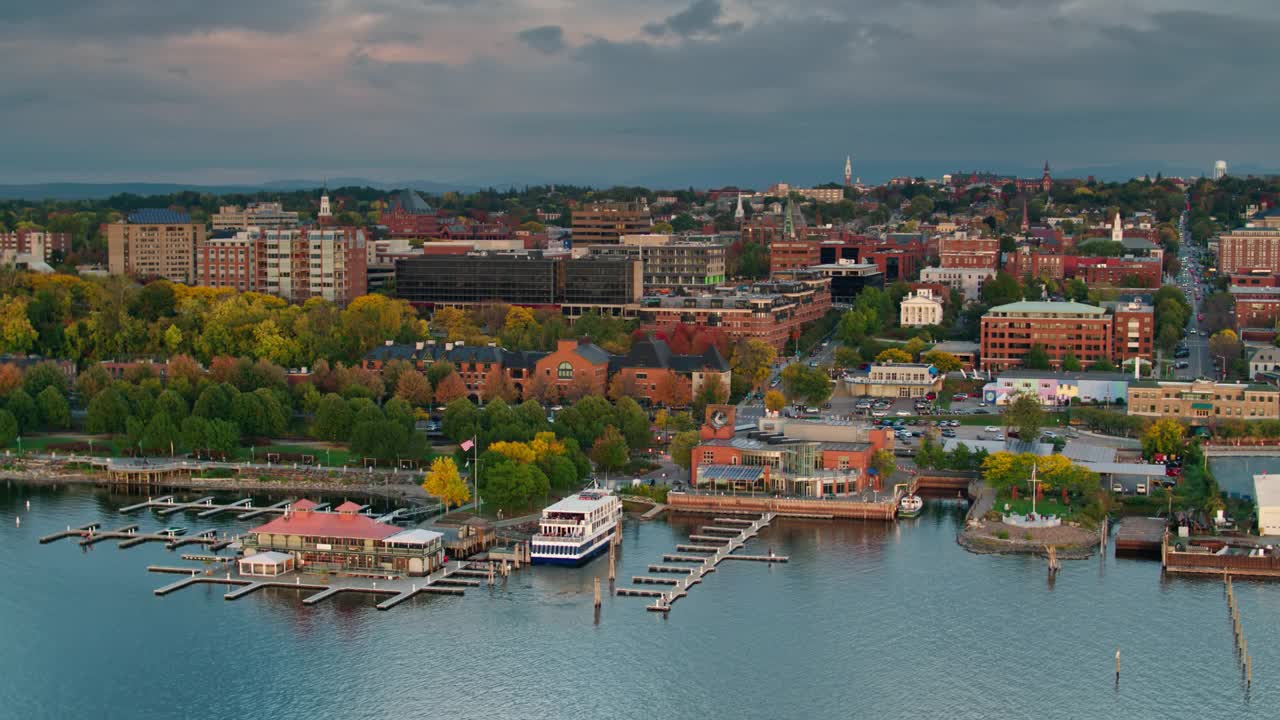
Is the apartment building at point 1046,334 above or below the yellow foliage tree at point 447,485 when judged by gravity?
above

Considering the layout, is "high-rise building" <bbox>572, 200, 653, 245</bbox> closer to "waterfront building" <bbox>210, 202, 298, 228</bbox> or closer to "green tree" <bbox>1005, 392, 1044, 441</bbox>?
"waterfront building" <bbox>210, 202, 298, 228</bbox>

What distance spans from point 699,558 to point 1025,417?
13.7 meters

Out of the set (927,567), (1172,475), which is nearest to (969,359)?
(1172,475)

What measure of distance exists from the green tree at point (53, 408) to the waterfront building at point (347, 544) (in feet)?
52.6

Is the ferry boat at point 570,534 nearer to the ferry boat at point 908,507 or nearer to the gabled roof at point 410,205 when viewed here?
the ferry boat at point 908,507

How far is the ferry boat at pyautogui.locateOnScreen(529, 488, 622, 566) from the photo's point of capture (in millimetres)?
31297

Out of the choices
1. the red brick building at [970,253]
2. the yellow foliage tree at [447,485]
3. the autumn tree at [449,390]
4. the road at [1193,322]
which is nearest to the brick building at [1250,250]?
the road at [1193,322]

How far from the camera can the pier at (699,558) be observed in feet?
95.8

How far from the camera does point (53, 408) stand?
4512 cm

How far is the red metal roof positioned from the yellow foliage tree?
12.1ft

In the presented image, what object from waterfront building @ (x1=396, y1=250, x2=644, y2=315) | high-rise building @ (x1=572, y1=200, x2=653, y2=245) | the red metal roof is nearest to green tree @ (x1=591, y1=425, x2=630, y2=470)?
the red metal roof

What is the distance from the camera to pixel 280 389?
154ft

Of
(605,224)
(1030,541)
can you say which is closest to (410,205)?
(605,224)

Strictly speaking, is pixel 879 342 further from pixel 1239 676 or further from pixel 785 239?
pixel 1239 676
